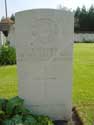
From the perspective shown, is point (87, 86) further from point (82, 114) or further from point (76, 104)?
point (82, 114)

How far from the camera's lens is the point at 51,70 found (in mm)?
5039

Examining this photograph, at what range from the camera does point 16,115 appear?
4.48 m

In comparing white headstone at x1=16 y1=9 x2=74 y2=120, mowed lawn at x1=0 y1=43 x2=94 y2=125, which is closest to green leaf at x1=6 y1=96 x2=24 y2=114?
white headstone at x1=16 y1=9 x2=74 y2=120

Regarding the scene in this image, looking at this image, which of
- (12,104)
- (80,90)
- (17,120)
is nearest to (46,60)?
(12,104)

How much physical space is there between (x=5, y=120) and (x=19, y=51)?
50.2 inches

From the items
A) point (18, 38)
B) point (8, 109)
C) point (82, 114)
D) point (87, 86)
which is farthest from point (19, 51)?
point (87, 86)

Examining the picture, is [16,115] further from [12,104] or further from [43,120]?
[43,120]

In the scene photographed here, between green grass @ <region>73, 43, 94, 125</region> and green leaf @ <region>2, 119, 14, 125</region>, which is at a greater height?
green leaf @ <region>2, 119, 14, 125</region>

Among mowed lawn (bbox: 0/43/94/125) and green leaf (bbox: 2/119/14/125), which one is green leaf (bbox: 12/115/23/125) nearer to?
green leaf (bbox: 2/119/14/125)

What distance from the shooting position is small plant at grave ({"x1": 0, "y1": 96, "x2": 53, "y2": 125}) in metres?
4.36

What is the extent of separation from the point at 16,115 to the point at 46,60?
3.79 ft

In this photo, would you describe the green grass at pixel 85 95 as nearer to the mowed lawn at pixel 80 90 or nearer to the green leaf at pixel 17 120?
the mowed lawn at pixel 80 90

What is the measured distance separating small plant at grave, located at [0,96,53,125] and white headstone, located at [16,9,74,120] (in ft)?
1.14

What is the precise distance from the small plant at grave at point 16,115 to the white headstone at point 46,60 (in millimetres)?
349
